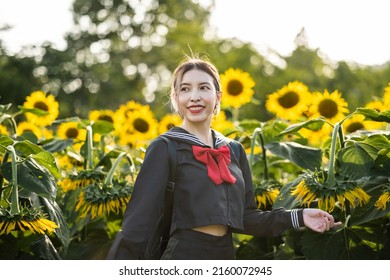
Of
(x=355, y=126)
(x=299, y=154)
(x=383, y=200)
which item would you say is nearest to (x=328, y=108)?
(x=355, y=126)

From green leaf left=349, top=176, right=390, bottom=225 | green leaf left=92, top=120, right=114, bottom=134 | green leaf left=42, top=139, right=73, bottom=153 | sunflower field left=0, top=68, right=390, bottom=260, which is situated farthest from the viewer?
green leaf left=92, top=120, right=114, bottom=134

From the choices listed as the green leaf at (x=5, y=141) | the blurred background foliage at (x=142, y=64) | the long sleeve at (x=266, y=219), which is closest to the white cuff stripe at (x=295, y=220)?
the long sleeve at (x=266, y=219)

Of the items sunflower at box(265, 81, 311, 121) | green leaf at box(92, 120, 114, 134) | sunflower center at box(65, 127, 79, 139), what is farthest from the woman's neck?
sunflower center at box(65, 127, 79, 139)

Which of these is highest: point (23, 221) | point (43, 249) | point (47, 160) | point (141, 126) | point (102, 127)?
point (141, 126)

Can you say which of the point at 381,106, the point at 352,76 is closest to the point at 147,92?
the point at 352,76

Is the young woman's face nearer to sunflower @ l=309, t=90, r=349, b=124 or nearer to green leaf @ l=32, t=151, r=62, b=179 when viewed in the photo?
green leaf @ l=32, t=151, r=62, b=179

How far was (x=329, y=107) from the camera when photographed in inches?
139

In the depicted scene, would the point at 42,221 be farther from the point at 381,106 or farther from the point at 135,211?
the point at 381,106

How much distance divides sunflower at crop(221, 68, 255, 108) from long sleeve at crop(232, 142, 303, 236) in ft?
7.05

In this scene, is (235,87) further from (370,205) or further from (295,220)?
(295,220)

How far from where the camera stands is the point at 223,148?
2.05 metres

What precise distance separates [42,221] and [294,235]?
3.56 ft

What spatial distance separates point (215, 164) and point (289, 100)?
2150 mm

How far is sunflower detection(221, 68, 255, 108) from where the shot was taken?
14.2 feet
